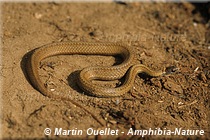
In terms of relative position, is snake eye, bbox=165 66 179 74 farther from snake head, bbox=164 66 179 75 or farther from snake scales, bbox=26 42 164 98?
snake scales, bbox=26 42 164 98

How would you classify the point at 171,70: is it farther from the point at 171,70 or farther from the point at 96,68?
the point at 96,68

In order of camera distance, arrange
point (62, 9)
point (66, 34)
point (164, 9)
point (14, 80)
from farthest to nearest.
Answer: point (164, 9) → point (62, 9) → point (66, 34) → point (14, 80)

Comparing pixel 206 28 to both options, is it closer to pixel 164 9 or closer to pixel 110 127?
pixel 164 9

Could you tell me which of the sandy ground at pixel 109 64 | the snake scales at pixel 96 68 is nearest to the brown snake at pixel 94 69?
the snake scales at pixel 96 68

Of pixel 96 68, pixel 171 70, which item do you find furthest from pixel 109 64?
pixel 171 70

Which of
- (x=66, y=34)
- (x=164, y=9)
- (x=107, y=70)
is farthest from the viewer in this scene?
(x=164, y=9)

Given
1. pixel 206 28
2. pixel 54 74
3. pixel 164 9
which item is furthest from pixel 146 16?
pixel 54 74
